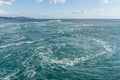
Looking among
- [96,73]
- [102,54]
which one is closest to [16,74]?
[96,73]

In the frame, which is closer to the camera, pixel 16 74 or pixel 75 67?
pixel 16 74

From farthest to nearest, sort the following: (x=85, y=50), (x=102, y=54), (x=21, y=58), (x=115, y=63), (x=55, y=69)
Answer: (x=85, y=50) → (x=102, y=54) → (x=21, y=58) → (x=115, y=63) → (x=55, y=69)

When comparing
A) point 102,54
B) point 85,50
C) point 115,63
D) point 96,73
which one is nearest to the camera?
point 96,73

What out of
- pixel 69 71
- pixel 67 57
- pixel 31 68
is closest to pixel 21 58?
pixel 31 68

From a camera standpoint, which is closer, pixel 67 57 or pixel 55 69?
pixel 55 69

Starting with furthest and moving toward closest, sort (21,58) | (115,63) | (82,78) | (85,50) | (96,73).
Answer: (85,50)
(21,58)
(115,63)
(96,73)
(82,78)

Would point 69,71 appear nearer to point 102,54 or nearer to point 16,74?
point 16,74

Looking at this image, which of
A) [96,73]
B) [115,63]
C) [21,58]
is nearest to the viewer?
[96,73]

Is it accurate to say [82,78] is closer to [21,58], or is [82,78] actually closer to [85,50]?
[21,58]

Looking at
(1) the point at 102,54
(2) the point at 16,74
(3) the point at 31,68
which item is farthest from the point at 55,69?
(1) the point at 102,54
